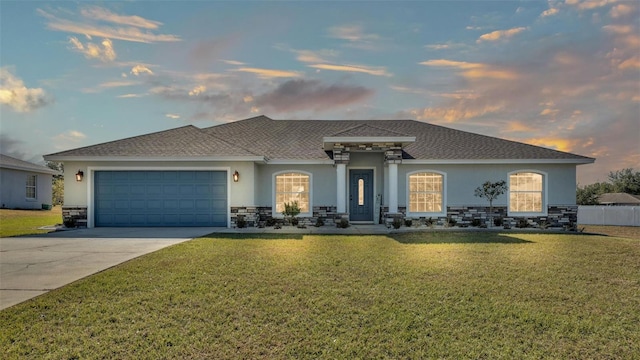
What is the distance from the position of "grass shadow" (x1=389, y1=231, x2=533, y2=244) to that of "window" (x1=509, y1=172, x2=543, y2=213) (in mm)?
4606

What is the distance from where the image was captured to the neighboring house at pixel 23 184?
2491 centimetres

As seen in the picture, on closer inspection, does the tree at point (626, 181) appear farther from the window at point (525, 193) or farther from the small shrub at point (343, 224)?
the small shrub at point (343, 224)

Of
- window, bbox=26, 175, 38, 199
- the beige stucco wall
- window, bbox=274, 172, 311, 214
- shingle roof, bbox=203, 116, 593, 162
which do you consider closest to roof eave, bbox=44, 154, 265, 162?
shingle roof, bbox=203, 116, 593, 162

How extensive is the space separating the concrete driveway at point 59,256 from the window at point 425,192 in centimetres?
906

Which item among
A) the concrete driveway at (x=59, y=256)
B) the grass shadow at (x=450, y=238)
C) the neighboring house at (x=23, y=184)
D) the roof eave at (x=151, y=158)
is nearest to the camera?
the concrete driveway at (x=59, y=256)

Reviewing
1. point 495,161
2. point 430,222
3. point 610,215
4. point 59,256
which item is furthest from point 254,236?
point 610,215

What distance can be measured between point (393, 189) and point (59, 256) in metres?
11.4

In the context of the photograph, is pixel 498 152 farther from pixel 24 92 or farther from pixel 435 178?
pixel 24 92

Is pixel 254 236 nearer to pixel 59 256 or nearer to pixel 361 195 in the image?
pixel 59 256

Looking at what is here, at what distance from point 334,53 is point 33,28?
401 inches

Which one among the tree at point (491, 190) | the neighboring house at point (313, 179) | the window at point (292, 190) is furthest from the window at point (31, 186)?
the tree at point (491, 190)

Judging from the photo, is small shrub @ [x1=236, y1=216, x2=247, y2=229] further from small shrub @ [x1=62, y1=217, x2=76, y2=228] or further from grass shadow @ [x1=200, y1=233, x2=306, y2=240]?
small shrub @ [x1=62, y1=217, x2=76, y2=228]

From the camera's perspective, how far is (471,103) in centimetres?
1753

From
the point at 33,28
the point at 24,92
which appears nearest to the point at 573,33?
the point at 33,28
